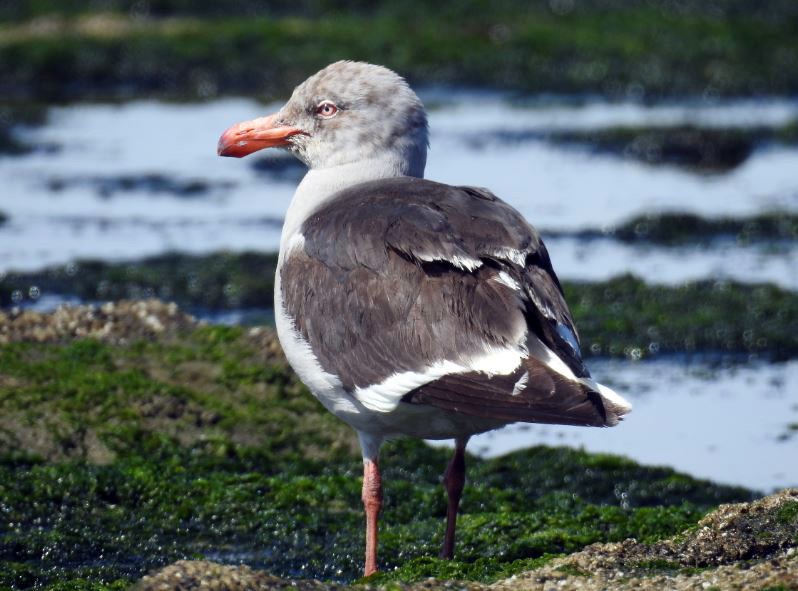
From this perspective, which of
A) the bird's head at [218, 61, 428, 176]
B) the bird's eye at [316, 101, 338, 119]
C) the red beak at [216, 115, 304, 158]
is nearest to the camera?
the bird's head at [218, 61, 428, 176]

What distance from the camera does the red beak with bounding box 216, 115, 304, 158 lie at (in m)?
7.10

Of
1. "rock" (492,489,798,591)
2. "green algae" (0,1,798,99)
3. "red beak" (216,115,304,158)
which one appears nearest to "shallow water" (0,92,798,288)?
"green algae" (0,1,798,99)

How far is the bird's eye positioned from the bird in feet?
1.62

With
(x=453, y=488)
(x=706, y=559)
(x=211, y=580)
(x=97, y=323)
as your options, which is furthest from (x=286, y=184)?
(x=211, y=580)

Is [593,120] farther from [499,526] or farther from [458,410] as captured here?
[458,410]

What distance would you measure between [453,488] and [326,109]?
1933mm

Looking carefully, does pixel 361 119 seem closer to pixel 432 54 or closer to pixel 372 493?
pixel 372 493

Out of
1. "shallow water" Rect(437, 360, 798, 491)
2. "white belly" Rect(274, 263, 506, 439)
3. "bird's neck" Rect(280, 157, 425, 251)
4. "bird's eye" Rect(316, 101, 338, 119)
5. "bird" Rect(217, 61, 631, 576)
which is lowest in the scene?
"shallow water" Rect(437, 360, 798, 491)

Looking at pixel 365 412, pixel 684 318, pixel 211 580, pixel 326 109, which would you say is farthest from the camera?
pixel 684 318

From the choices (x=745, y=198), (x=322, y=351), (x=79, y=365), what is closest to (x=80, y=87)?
(x=745, y=198)

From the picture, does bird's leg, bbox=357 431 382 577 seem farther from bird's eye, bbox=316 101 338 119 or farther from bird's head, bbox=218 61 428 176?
bird's eye, bbox=316 101 338 119

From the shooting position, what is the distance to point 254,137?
716 centimetres

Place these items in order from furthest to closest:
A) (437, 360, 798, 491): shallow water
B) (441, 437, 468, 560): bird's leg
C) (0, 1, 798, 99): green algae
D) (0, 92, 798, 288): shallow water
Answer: (0, 1, 798, 99): green algae
(0, 92, 798, 288): shallow water
(437, 360, 798, 491): shallow water
(441, 437, 468, 560): bird's leg

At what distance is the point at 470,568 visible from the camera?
18.8 feet
